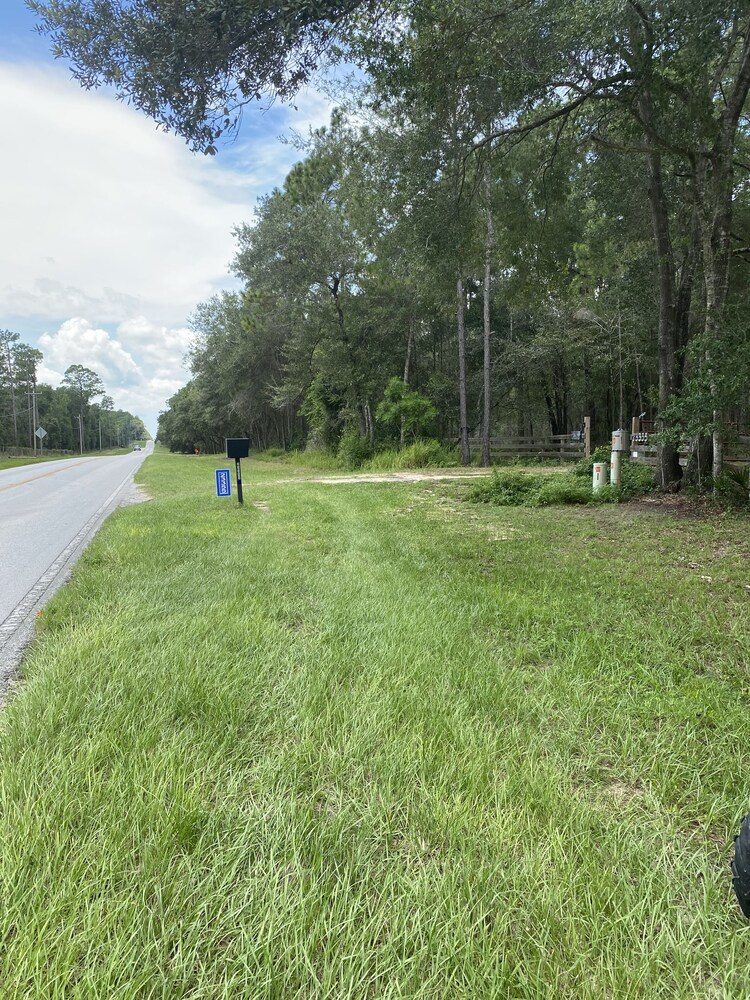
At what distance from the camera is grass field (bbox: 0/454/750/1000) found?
124 centimetres

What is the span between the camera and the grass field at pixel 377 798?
1.24 metres

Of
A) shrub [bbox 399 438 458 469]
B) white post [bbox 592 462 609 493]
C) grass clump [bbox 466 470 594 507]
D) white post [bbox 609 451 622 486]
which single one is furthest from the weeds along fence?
white post [bbox 609 451 622 486]

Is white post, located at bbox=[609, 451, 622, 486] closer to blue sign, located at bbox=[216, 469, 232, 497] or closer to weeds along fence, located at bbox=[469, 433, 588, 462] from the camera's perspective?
blue sign, located at bbox=[216, 469, 232, 497]

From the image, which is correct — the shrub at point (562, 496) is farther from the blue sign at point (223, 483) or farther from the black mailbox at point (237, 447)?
the blue sign at point (223, 483)

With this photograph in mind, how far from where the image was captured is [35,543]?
705 centimetres

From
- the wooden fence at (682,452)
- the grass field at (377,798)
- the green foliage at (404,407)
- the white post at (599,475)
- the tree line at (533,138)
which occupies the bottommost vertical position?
the grass field at (377,798)

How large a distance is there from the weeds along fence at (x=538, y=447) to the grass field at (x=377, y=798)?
19227 millimetres

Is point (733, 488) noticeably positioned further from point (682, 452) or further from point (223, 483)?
point (223, 483)

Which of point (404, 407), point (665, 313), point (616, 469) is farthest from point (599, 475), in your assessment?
point (404, 407)

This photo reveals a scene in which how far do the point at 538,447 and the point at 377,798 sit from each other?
22.6 meters

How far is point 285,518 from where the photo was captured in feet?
26.7

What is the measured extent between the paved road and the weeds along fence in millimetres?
15439

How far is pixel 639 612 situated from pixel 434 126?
23.4 feet

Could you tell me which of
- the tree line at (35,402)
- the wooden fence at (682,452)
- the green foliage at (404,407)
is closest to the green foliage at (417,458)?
the green foliage at (404,407)
